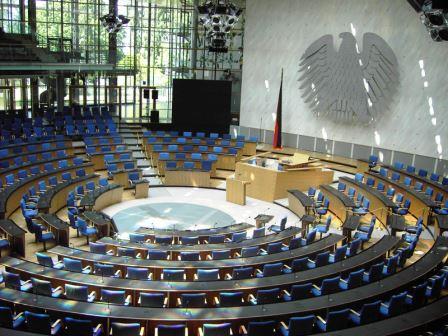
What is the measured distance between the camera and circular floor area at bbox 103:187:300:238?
55.0 ft

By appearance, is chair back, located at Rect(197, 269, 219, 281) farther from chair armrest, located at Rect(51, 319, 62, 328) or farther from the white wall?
the white wall

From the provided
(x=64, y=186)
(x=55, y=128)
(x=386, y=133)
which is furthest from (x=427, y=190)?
(x=55, y=128)

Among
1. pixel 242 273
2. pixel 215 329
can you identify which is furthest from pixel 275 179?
pixel 215 329

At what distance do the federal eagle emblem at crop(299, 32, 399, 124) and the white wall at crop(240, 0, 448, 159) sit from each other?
1.29ft

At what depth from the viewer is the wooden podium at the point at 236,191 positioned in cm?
1906

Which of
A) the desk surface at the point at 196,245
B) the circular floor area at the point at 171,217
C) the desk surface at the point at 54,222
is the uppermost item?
the desk surface at the point at 54,222

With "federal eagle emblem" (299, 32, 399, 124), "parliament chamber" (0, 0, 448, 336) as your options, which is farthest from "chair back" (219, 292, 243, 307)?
"federal eagle emblem" (299, 32, 399, 124)

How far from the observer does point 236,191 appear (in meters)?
19.3

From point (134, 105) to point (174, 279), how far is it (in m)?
21.0

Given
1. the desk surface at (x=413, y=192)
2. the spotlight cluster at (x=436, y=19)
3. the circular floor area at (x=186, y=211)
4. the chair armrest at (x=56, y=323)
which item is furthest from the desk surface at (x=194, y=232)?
the spotlight cluster at (x=436, y=19)

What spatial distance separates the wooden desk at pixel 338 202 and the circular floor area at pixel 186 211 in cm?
146

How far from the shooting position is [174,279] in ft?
34.0

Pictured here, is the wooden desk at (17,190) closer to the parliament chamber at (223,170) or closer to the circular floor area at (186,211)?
the parliament chamber at (223,170)

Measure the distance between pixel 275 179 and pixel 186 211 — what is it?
380 centimetres
